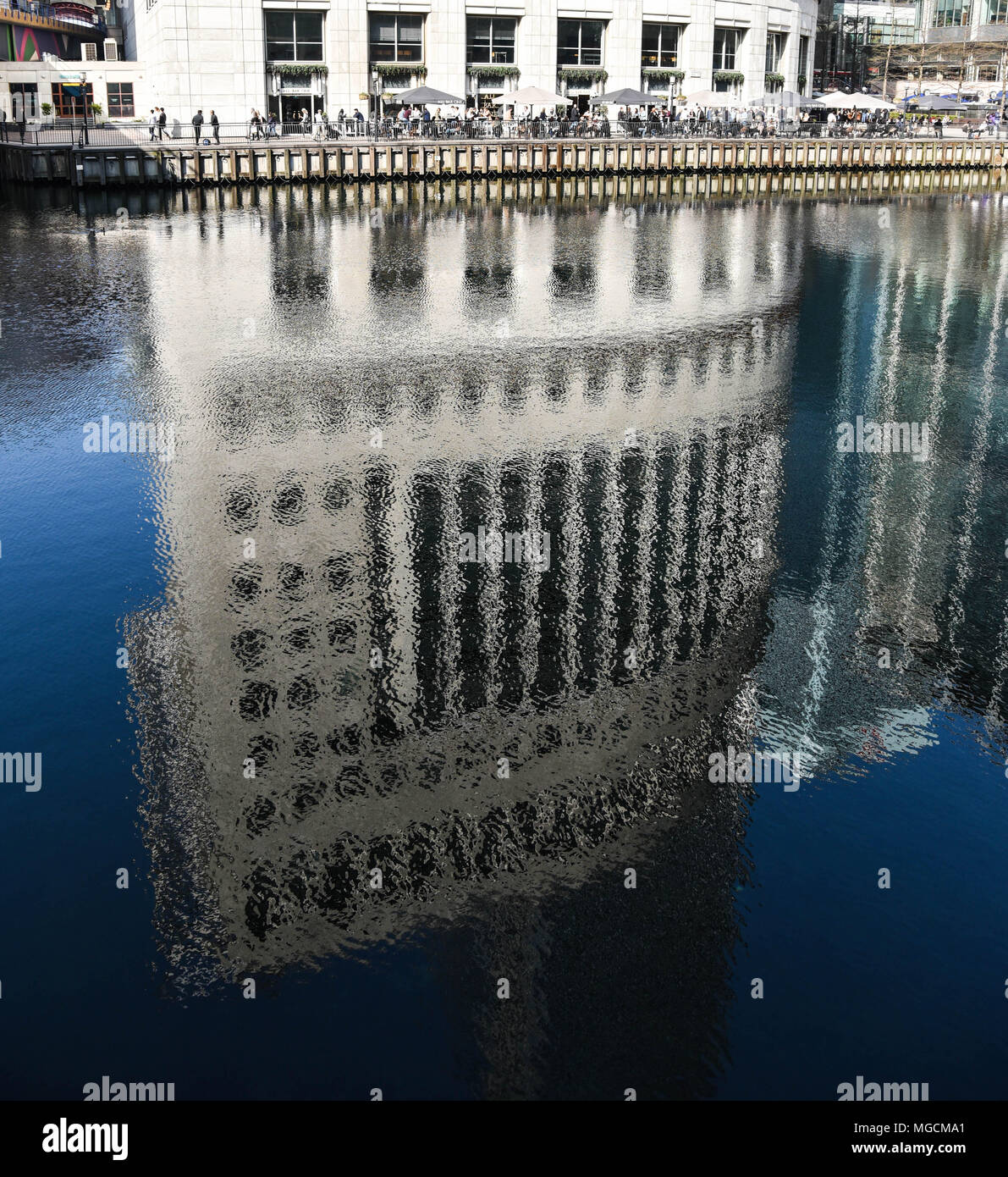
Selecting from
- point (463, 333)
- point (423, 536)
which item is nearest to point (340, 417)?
point (423, 536)

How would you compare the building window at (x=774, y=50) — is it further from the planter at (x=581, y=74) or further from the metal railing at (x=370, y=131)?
the metal railing at (x=370, y=131)

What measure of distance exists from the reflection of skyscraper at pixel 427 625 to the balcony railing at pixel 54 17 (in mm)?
89396

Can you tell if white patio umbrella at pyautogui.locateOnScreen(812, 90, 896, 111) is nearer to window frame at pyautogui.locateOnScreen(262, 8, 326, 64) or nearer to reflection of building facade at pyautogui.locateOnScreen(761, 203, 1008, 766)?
window frame at pyautogui.locateOnScreen(262, 8, 326, 64)

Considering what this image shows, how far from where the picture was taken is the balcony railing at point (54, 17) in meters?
98.8

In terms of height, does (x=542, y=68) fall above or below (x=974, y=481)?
above

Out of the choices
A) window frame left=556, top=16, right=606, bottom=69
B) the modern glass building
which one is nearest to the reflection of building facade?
the modern glass building

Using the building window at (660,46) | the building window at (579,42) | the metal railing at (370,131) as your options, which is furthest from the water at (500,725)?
the building window at (660,46)

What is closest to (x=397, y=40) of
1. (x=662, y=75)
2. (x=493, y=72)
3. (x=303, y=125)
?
(x=493, y=72)

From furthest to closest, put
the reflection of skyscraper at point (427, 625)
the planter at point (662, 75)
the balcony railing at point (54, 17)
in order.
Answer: the balcony railing at point (54, 17) → the planter at point (662, 75) → the reflection of skyscraper at point (427, 625)

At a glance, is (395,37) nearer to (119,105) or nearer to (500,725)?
(119,105)

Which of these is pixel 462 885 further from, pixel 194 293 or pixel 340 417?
pixel 194 293

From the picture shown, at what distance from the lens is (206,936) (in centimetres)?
932

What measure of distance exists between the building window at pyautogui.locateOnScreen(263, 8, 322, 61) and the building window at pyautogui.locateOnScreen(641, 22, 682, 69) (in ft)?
76.2

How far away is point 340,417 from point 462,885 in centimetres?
1377
